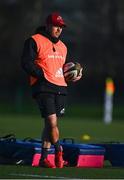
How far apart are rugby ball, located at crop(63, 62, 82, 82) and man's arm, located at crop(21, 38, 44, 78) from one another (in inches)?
19.1

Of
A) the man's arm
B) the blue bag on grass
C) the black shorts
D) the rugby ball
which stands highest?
the man's arm

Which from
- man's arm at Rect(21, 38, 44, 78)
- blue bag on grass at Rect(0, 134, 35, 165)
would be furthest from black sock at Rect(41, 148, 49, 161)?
man's arm at Rect(21, 38, 44, 78)

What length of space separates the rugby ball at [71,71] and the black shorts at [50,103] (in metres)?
0.28

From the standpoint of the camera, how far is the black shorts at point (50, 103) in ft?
43.2

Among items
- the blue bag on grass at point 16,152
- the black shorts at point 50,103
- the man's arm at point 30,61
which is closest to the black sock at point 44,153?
the blue bag on grass at point 16,152

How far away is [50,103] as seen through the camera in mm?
13227

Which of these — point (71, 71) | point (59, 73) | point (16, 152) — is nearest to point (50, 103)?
point (59, 73)

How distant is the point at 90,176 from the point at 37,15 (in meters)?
→ 44.9


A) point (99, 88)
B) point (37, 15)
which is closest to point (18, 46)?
point (37, 15)

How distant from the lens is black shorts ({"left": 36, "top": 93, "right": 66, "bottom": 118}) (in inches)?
518

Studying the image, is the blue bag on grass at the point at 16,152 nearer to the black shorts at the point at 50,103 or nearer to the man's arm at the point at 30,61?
the black shorts at the point at 50,103

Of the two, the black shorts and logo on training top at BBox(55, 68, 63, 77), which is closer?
the black shorts

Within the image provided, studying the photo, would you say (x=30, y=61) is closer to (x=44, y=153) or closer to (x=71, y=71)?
(x=71, y=71)

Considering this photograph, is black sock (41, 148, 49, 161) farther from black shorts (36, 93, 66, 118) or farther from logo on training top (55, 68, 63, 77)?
logo on training top (55, 68, 63, 77)
